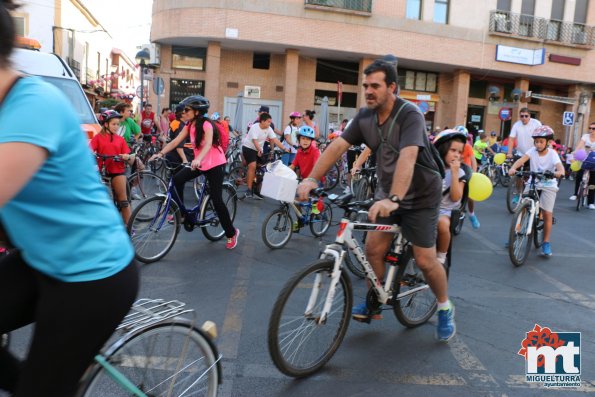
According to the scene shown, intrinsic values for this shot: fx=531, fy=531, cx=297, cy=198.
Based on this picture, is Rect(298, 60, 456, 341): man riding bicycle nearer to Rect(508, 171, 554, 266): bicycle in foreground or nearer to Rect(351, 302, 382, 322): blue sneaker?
Rect(351, 302, 382, 322): blue sneaker

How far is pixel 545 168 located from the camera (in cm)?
709

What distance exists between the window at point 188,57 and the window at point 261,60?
253 cm

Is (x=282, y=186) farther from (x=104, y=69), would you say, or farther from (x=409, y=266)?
Answer: (x=104, y=69)

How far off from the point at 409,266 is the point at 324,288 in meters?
1.07

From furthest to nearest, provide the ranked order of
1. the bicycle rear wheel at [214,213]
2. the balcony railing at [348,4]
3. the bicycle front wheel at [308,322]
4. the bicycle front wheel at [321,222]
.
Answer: the balcony railing at [348,4]
the bicycle front wheel at [321,222]
the bicycle rear wheel at [214,213]
the bicycle front wheel at [308,322]

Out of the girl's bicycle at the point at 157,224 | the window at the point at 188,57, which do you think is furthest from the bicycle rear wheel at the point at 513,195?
the window at the point at 188,57

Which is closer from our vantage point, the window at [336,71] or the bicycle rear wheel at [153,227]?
the bicycle rear wheel at [153,227]

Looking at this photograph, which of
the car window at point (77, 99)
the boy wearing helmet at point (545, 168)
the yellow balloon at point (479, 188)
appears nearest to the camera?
the yellow balloon at point (479, 188)

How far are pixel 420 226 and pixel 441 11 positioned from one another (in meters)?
26.3

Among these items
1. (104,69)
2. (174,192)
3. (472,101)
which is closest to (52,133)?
(174,192)

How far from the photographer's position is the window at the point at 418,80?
95.3ft

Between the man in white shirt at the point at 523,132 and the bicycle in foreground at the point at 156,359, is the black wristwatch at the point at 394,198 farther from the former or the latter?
the man in white shirt at the point at 523,132

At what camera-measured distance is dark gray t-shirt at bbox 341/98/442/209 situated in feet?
11.6

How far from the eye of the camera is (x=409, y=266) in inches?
162
